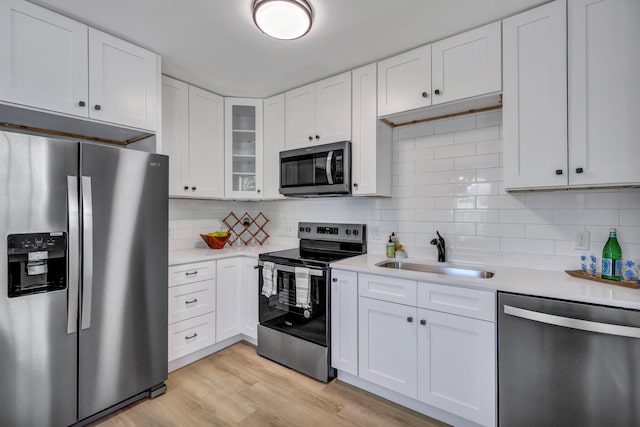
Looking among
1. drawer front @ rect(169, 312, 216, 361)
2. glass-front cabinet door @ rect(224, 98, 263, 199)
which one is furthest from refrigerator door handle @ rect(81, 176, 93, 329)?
glass-front cabinet door @ rect(224, 98, 263, 199)

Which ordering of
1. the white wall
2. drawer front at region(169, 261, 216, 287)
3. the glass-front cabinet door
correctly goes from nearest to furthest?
the white wall
drawer front at region(169, 261, 216, 287)
the glass-front cabinet door

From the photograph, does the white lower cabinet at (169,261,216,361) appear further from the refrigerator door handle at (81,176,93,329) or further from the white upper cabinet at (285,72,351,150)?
the white upper cabinet at (285,72,351,150)

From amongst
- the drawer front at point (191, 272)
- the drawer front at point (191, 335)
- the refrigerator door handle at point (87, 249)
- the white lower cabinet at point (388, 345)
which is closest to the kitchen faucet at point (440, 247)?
the white lower cabinet at point (388, 345)

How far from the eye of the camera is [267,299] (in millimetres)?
2582

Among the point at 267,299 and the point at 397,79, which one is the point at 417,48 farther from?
the point at 267,299

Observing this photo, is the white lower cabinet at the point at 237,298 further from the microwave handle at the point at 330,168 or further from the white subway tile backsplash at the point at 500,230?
the white subway tile backsplash at the point at 500,230

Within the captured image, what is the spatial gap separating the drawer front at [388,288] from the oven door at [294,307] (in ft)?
0.99

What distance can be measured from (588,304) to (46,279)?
2.70 meters

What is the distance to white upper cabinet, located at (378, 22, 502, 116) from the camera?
1.84 m

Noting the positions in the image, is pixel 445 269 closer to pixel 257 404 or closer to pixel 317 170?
pixel 317 170

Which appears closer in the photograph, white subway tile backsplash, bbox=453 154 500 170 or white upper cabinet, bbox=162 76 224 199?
white subway tile backsplash, bbox=453 154 500 170

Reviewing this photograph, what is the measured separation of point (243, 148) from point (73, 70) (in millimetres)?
1501

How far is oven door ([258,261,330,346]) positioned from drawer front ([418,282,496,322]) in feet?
2.37

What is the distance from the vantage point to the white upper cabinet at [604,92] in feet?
4.79
